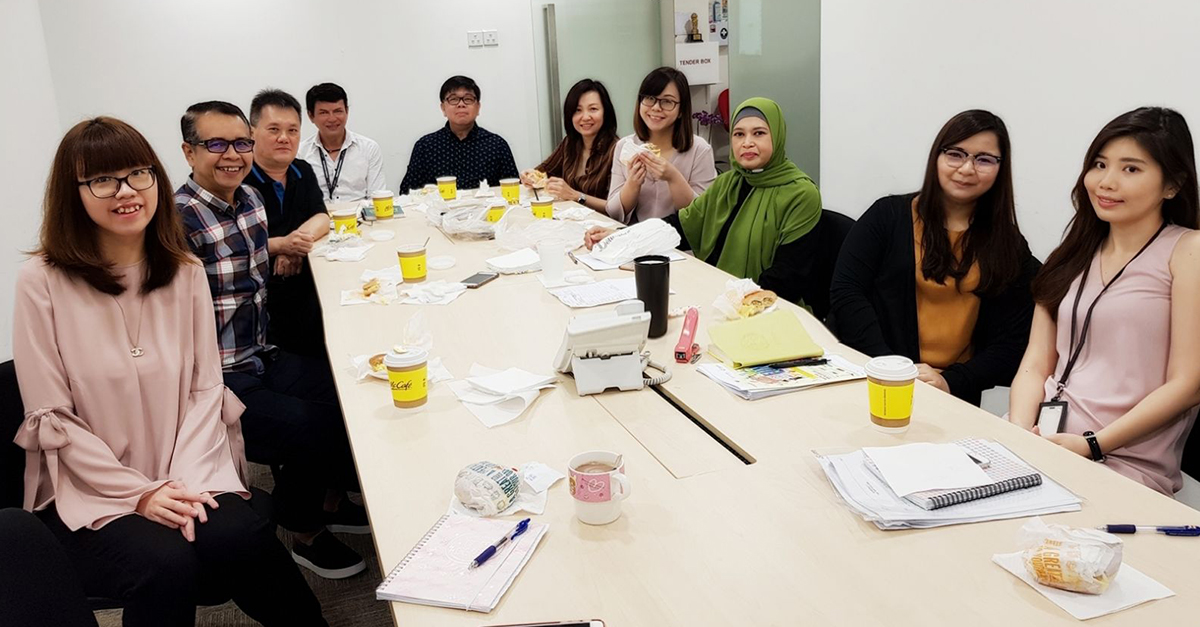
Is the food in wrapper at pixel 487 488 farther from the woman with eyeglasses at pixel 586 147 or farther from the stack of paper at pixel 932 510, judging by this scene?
the woman with eyeglasses at pixel 586 147

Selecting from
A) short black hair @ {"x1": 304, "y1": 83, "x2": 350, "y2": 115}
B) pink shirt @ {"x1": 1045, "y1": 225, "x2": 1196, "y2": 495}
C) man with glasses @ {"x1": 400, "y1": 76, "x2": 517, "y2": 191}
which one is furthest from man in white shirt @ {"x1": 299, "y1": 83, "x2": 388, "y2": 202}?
pink shirt @ {"x1": 1045, "y1": 225, "x2": 1196, "y2": 495}

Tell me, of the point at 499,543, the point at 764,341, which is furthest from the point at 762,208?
the point at 499,543

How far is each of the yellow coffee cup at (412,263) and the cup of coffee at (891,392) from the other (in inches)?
65.2

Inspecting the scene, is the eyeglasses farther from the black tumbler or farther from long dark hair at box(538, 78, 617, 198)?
long dark hair at box(538, 78, 617, 198)

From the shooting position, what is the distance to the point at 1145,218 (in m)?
1.86

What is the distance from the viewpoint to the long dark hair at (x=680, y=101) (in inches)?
146

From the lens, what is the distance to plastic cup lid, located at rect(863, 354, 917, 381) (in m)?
1.49

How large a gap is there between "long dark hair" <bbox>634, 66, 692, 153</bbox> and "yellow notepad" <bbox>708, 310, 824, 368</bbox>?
2011 millimetres

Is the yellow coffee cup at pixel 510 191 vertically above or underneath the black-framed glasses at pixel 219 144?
underneath

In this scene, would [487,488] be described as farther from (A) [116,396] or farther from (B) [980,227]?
(B) [980,227]

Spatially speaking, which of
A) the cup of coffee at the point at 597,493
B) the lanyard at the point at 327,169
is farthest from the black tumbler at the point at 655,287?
the lanyard at the point at 327,169

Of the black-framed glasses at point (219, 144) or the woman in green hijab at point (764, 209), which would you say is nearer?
the black-framed glasses at point (219, 144)

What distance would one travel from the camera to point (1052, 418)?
6.14 feet

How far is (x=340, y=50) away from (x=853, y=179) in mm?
3800
